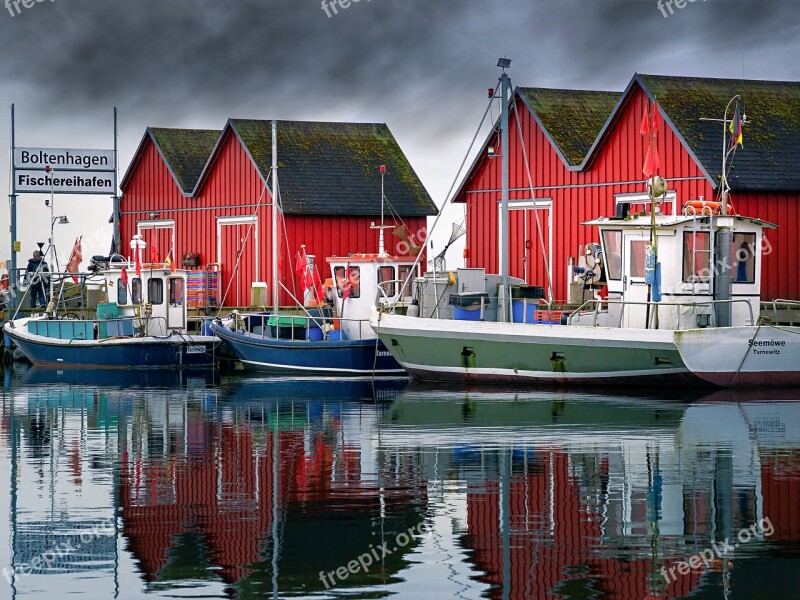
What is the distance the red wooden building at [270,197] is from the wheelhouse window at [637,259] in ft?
49.8

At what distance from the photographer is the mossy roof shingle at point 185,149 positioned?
48906mm

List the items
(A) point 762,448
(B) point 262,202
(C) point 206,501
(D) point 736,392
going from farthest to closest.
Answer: (B) point 262,202 < (D) point 736,392 < (A) point 762,448 < (C) point 206,501

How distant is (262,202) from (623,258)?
17.2 metres

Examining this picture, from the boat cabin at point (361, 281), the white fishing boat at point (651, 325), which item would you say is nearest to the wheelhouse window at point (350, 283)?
the boat cabin at point (361, 281)

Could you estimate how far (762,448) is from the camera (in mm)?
18922

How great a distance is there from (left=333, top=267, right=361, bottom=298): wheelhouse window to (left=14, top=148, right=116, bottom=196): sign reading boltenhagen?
53.2 feet

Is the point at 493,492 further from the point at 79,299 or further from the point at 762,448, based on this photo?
the point at 79,299

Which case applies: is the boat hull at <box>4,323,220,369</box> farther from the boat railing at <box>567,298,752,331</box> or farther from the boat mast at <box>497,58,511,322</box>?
the boat railing at <box>567,298,752,331</box>

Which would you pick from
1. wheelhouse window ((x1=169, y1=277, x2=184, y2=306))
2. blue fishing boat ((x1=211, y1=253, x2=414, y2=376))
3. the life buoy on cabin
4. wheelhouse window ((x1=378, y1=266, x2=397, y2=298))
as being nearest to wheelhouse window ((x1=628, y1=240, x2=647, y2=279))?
the life buoy on cabin

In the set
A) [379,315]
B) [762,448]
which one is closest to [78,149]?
[379,315]

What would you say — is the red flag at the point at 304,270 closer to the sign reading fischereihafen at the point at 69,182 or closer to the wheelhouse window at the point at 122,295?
the wheelhouse window at the point at 122,295

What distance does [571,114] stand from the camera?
4000 cm

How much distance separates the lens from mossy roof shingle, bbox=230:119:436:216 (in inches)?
1753

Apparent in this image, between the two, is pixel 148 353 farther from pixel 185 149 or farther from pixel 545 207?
pixel 185 149
